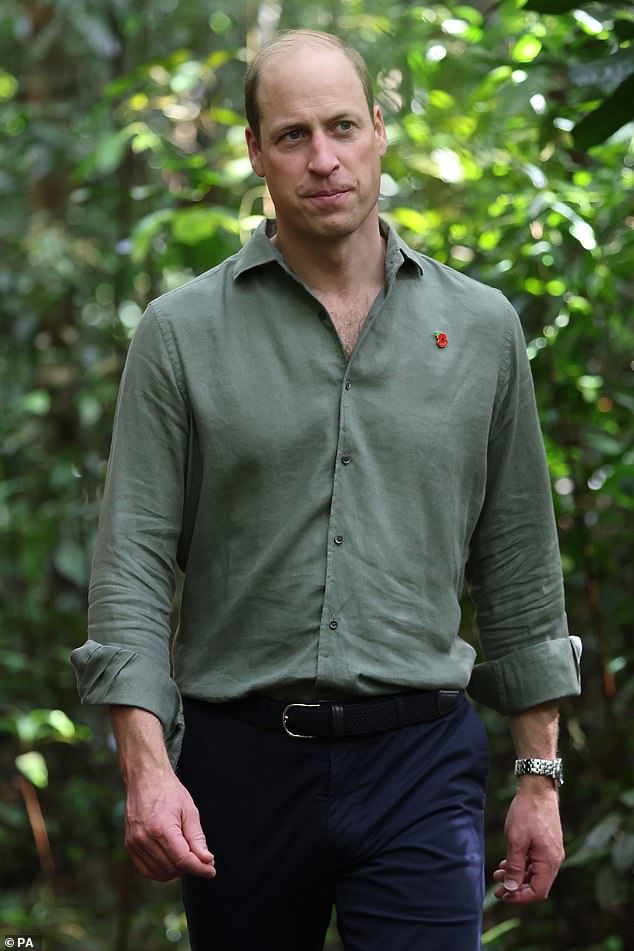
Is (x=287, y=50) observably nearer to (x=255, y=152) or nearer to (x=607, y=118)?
(x=255, y=152)

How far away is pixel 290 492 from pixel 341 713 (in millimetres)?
377

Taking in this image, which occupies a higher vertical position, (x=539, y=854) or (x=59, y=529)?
(x=539, y=854)

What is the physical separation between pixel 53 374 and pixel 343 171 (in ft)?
11.6

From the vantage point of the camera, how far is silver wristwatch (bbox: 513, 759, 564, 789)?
2.44 meters

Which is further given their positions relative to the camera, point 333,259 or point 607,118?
point 607,118

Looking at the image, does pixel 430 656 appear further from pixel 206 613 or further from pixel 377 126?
pixel 377 126

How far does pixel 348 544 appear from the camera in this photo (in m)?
2.31

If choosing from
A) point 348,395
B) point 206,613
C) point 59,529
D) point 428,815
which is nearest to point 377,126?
point 348,395

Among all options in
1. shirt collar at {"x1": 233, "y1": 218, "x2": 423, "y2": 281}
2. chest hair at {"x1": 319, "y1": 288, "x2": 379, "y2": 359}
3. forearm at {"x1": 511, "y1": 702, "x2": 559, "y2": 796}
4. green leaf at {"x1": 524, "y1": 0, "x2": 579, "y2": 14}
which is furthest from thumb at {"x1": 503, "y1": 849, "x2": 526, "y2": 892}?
green leaf at {"x1": 524, "y1": 0, "x2": 579, "y2": 14}

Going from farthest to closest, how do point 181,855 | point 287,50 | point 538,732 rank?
point 538,732, point 287,50, point 181,855

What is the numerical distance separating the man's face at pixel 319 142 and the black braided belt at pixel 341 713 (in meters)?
0.80

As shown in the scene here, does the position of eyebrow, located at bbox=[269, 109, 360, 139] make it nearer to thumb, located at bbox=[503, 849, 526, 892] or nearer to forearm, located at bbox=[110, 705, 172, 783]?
forearm, located at bbox=[110, 705, 172, 783]

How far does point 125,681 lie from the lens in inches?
85.6

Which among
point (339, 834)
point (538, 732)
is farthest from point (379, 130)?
point (339, 834)
